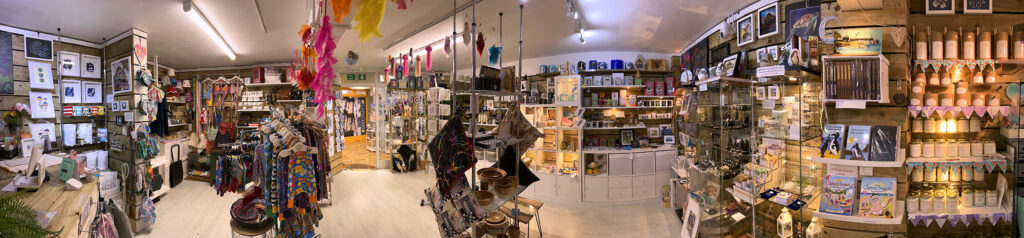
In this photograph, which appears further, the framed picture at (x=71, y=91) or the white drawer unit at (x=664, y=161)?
the white drawer unit at (x=664, y=161)

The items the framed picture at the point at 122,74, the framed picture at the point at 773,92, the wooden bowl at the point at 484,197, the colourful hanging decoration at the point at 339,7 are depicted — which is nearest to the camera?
the colourful hanging decoration at the point at 339,7

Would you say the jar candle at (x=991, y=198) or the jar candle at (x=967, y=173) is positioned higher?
the jar candle at (x=967, y=173)

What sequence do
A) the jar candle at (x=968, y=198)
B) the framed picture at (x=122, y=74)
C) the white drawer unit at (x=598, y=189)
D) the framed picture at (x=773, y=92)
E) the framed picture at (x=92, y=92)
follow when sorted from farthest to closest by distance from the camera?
the white drawer unit at (x=598, y=189)
the framed picture at (x=92, y=92)
the framed picture at (x=122, y=74)
the framed picture at (x=773, y=92)
the jar candle at (x=968, y=198)

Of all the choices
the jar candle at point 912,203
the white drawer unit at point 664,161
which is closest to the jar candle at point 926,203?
the jar candle at point 912,203

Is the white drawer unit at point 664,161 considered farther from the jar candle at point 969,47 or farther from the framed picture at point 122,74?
the framed picture at point 122,74

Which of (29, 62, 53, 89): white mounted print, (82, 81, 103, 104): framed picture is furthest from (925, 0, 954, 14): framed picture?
(82, 81, 103, 104): framed picture

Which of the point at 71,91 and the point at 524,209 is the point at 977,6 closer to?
the point at 524,209

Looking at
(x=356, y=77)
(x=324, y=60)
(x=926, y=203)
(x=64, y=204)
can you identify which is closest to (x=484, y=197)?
(x=324, y=60)

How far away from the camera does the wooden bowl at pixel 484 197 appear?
2.21 meters

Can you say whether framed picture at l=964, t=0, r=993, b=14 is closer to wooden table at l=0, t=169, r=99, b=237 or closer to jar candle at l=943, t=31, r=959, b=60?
jar candle at l=943, t=31, r=959, b=60

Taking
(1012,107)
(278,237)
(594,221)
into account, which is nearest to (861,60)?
(1012,107)

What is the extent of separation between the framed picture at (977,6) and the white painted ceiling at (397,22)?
4.85ft

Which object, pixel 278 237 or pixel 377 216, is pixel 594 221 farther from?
pixel 278 237

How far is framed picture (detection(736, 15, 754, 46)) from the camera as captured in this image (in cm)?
363
